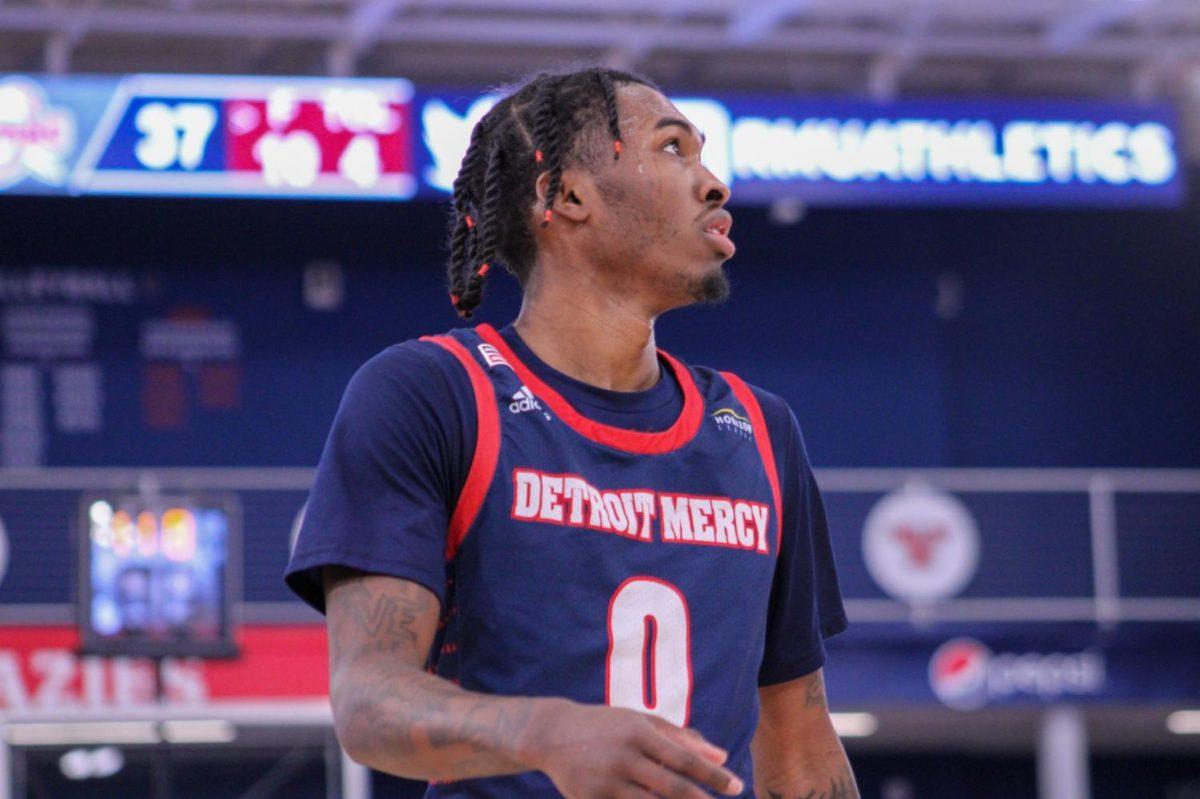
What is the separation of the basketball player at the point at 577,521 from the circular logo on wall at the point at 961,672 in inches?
312

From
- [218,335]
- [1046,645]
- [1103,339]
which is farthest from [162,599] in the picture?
[1103,339]

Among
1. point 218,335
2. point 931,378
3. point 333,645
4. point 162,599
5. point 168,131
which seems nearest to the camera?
point 333,645

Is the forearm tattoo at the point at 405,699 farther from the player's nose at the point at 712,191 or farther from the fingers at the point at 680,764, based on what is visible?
the player's nose at the point at 712,191

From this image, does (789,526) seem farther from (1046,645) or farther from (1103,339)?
(1103,339)

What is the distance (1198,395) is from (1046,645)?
3.22m

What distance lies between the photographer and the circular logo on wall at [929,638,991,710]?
32.9 feet

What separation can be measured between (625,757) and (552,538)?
452 millimetres

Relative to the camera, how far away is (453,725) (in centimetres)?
168

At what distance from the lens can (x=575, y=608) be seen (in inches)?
75.9

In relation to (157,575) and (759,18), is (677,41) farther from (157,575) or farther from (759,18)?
(157,575)

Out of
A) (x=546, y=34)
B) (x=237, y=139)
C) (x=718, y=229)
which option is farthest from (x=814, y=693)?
(x=546, y=34)

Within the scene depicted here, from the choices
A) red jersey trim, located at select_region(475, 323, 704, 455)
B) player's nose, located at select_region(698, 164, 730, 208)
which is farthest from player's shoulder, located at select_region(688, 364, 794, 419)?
player's nose, located at select_region(698, 164, 730, 208)

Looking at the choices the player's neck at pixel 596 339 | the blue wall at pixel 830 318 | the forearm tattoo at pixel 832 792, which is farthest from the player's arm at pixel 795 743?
the blue wall at pixel 830 318

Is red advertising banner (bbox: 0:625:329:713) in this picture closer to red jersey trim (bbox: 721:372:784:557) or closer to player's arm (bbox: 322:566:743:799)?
red jersey trim (bbox: 721:372:784:557)
